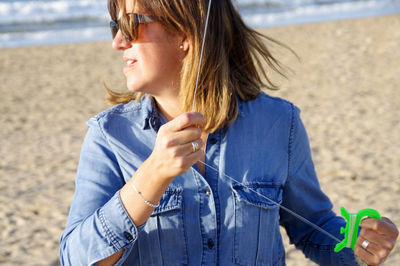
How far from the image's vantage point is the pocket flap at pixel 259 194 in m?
1.87

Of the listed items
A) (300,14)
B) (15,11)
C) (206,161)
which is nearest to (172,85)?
(206,161)

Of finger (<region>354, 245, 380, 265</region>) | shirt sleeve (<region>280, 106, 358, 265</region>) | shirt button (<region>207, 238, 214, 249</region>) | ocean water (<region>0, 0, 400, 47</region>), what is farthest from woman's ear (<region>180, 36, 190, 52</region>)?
ocean water (<region>0, 0, 400, 47</region>)

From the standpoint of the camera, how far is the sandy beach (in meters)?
4.85

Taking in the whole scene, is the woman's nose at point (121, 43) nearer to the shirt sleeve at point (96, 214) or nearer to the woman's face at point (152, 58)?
the woman's face at point (152, 58)

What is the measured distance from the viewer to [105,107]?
8453mm

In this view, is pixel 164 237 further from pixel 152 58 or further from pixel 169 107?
pixel 152 58

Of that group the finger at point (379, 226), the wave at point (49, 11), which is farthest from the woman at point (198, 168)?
the wave at point (49, 11)

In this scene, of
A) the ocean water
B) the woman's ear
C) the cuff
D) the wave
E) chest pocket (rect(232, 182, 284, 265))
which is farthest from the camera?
the wave

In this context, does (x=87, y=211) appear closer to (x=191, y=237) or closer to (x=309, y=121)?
(x=191, y=237)

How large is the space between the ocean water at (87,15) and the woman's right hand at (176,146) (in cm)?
1309

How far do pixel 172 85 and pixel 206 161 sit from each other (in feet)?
1.03

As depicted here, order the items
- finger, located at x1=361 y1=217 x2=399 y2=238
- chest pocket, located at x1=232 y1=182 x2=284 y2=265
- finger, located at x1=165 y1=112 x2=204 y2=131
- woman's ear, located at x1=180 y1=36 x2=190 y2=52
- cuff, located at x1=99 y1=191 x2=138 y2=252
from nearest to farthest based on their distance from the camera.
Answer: finger, located at x1=165 y1=112 x2=204 y2=131 → cuff, located at x1=99 y1=191 x2=138 y2=252 → finger, located at x1=361 y1=217 x2=399 y2=238 → chest pocket, located at x1=232 y1=182 x2=284 y2=265 → woman's ear, located at x1=180 y1=36 x2=190 y2=52

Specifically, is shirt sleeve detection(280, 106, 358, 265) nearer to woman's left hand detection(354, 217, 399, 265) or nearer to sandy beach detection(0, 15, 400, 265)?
woman's left hand detection(354, 217, 399, 265)

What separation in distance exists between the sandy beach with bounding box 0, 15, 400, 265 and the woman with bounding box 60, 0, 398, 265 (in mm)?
1733
